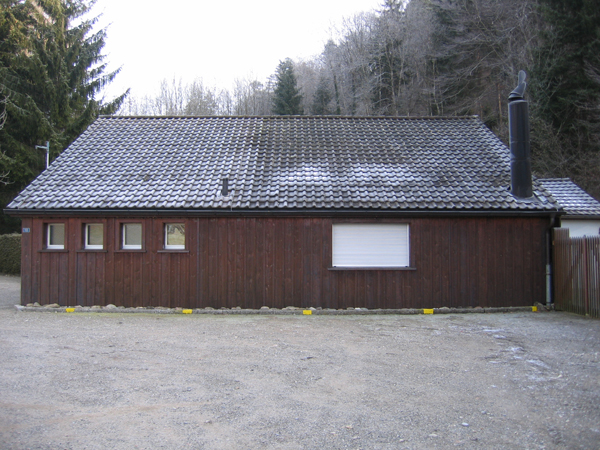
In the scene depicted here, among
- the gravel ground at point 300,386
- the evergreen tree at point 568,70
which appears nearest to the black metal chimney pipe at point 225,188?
the gravel ground at point 300,386

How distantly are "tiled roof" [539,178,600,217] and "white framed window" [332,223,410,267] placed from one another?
5776 millimetres

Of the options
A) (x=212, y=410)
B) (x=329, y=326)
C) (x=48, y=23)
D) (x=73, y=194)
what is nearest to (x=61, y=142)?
(x=48, y=23)

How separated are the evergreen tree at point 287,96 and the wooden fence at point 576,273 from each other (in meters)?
28.9

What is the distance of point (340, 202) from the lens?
40.7 feet

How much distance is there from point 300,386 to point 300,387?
4 centimetres

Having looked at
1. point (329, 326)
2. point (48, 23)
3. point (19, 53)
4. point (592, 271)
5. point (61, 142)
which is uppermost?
point (48, 23)

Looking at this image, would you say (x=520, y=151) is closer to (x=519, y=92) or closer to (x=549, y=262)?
(x=519, y=92)

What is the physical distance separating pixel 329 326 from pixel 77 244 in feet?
23.5

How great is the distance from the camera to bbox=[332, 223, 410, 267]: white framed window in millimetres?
12633

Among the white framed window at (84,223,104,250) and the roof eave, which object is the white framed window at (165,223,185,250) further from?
the white framed window at (84,223,104,250)

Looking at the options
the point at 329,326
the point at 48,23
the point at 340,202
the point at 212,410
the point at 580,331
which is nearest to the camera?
the point at 212,410

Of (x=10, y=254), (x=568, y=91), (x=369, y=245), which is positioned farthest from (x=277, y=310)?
(x=568, y=91)

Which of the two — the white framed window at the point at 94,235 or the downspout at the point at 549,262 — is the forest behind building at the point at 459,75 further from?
the white framed window at the point at 94,235

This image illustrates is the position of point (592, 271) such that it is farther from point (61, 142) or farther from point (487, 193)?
point (61, 142)
